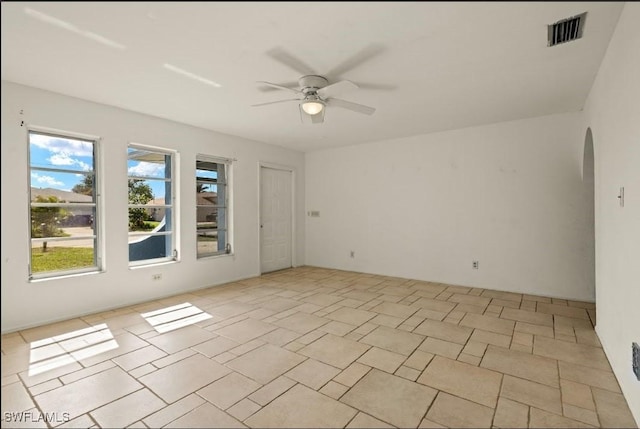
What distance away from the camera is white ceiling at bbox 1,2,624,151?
2.01m

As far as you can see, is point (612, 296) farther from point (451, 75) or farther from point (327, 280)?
point (327, 280)

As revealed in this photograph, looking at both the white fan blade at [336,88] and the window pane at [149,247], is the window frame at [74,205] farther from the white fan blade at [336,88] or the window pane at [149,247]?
the white fan blade at [336,88]

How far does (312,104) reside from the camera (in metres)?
3.12

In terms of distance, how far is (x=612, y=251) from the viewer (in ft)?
8.20

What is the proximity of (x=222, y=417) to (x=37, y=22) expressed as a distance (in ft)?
9.31

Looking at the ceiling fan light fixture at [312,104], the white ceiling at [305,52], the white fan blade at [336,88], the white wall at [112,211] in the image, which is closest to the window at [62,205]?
the white wall at [112,211]

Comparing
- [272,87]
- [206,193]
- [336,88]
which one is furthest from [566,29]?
[206,193]

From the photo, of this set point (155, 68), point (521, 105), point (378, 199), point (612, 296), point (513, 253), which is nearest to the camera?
point (612, 296)

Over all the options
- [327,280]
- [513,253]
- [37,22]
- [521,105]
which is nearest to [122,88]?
[37,22]

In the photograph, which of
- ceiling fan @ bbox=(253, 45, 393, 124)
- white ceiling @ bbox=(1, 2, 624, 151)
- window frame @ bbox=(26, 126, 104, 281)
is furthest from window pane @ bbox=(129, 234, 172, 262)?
ceiling fan @ bbox=(253, 45, 393, 124)

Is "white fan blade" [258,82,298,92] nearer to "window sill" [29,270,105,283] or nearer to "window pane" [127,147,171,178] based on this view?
"window pane" [127,147,171,178]

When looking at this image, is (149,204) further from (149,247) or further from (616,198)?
(616,198)

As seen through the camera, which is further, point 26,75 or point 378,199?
point 378,199

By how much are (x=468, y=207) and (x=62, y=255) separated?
18.1 feet
